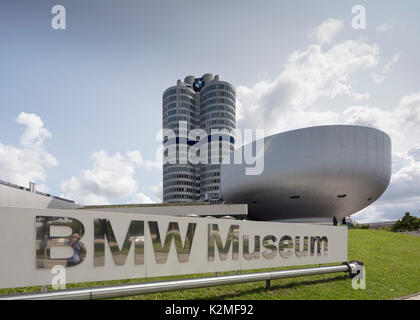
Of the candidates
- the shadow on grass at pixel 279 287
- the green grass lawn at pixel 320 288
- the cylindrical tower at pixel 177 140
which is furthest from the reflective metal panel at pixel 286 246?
the cylindrical tower at pixel 177 140

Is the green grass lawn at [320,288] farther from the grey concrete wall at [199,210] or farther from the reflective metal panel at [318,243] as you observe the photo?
the grey concrete wall at [199,210]

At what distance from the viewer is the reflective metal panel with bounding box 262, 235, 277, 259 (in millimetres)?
Answer: 9133

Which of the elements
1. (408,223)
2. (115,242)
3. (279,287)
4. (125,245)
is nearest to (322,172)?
(408,223)

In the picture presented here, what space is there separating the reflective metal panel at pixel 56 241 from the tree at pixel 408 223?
57179mm

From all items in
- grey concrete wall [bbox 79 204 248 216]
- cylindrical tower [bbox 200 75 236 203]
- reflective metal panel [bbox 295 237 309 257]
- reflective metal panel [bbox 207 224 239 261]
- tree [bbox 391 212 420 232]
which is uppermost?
cylindrical tower [bbox 200 75 236 203]

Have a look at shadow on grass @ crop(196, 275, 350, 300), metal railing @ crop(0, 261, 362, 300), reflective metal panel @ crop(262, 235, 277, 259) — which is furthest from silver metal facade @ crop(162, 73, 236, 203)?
metal railing @ crop(0, 261, 362, 300)

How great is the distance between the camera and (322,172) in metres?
42.6

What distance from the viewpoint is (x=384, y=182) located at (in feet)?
153

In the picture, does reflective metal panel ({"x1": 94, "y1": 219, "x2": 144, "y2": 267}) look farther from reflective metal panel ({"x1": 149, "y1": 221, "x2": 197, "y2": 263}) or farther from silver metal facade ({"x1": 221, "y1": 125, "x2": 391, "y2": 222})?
silver metal facade ({"x1": 221, "y1": 125, "x2": 391, "y2": 222})

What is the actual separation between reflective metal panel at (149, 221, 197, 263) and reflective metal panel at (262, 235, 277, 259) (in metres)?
2.71

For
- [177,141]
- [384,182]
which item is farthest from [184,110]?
[384,182]

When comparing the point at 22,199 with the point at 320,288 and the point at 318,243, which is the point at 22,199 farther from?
the point at 320,288

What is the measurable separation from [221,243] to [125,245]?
276 centimetres
